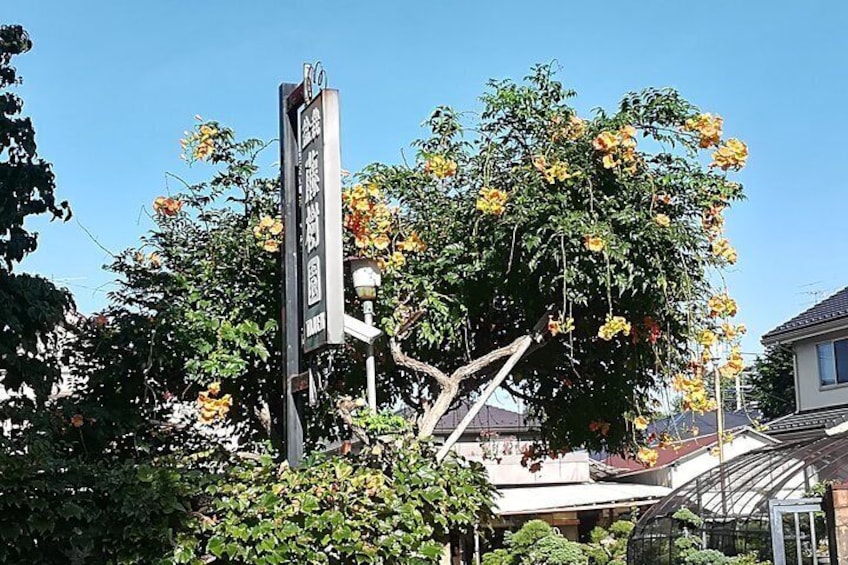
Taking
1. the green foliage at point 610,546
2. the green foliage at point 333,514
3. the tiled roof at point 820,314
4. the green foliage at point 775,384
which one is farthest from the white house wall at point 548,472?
the green foliage at point 333,514

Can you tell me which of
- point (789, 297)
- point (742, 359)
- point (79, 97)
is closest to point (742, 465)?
point (742, 359)

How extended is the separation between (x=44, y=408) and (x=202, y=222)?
188 cm

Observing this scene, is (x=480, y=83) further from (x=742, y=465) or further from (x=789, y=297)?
(x=789, y=297)

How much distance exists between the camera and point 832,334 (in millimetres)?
21281

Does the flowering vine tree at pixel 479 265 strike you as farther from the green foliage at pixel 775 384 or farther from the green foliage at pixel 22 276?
the green foliage at pixel 775 384

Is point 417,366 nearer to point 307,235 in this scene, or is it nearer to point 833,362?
point 307,235

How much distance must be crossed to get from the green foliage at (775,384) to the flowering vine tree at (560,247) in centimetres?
2476

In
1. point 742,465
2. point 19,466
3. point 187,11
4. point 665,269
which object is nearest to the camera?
point 19,466

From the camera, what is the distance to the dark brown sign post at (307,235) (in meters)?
6.25

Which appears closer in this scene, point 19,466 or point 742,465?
point 19,466

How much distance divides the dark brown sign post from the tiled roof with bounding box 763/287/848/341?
16.7 m

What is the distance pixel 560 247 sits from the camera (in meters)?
7.49

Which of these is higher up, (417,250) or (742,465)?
(417,250)

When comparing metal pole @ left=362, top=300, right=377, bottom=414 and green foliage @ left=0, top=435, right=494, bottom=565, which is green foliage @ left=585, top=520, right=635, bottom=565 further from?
green foliage @ left=0, top=435, right=494, bottom=565
